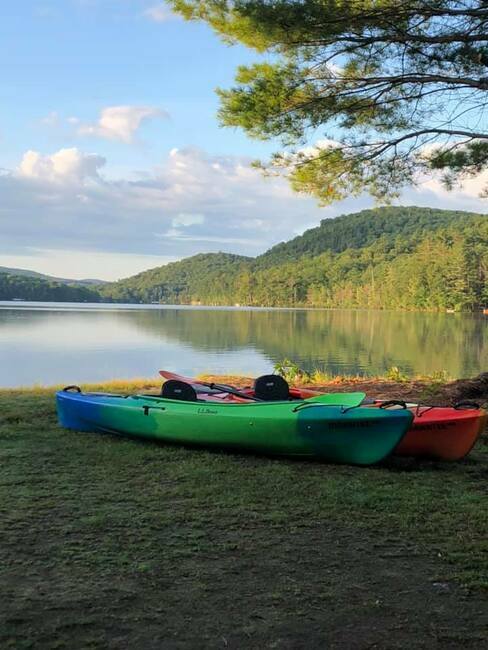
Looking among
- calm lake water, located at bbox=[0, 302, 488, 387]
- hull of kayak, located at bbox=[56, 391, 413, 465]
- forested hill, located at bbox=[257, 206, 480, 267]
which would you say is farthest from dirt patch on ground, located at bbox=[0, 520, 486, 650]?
forested hill, located at bbox=[257, 206, 480, 267]

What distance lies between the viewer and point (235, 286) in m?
134

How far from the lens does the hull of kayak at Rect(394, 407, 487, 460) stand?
5.07 meters

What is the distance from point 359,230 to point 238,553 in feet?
508

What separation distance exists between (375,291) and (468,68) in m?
94.5

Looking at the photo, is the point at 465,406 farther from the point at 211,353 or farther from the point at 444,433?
the point at 211,353

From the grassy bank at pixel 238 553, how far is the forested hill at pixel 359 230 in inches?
5173

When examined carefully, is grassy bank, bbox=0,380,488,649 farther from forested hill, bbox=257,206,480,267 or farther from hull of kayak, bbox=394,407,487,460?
forested hill, bbox=257,206,480,267

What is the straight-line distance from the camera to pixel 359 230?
15300 centimetres

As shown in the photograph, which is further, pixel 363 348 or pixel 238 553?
pixel 363 348

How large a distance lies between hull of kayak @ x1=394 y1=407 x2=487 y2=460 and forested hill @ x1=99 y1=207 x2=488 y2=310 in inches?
1023

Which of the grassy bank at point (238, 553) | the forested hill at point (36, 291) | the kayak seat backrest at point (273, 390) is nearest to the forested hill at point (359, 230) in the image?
the forested hill at point (36, 291)

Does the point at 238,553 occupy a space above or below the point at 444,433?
below

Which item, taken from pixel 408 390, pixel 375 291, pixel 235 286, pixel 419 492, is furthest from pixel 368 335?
pixel 235 286

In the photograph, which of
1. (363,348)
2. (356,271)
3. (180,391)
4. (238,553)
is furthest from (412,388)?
(356,271)
